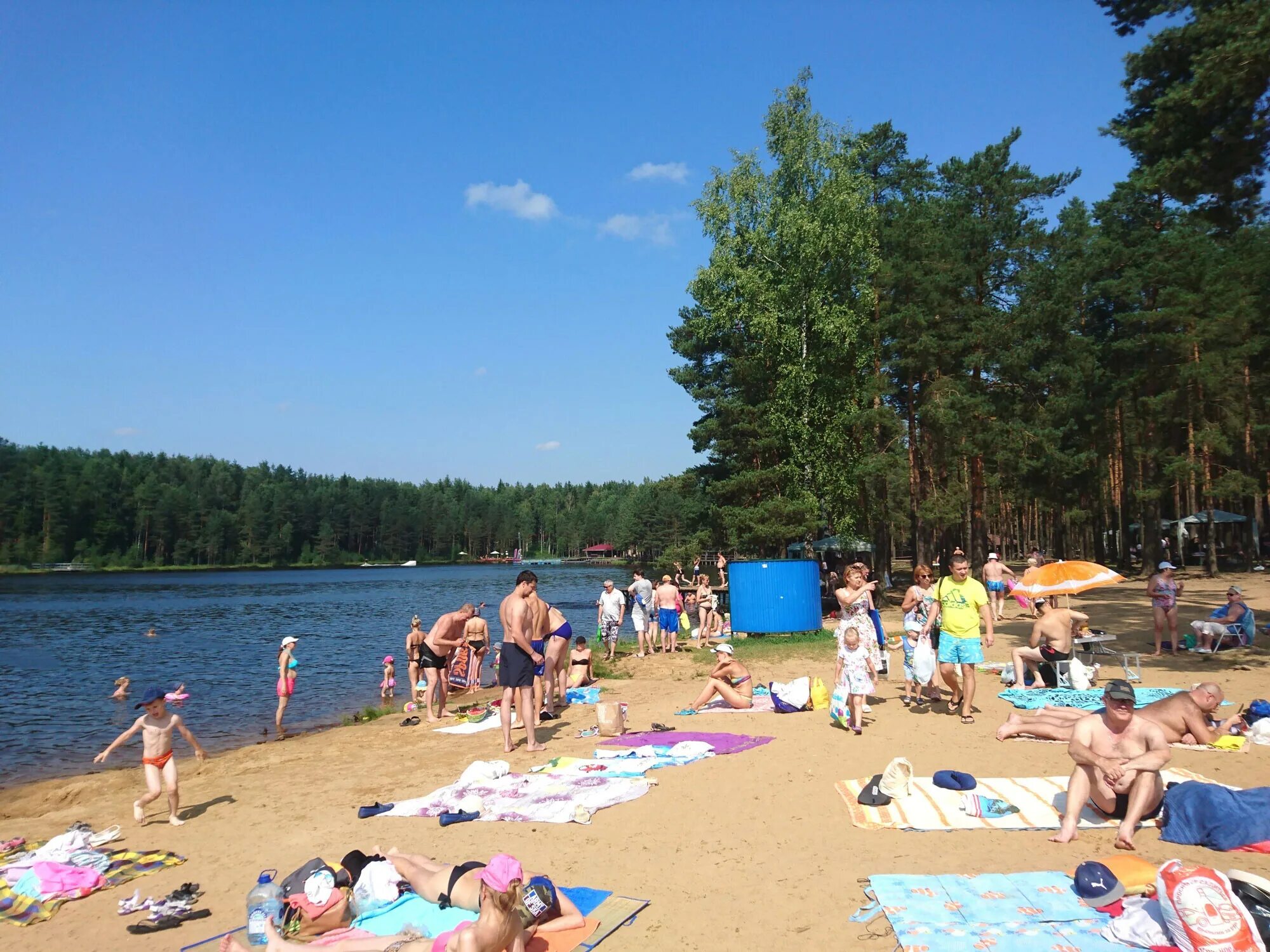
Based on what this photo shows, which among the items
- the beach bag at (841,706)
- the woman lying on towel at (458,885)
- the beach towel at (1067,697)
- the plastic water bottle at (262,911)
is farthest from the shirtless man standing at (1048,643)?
the plastic water bottle at (262,911)

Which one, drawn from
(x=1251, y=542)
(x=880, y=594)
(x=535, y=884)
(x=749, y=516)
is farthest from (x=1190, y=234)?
(x=535, y=884)

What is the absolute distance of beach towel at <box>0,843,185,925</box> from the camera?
543 centimetres

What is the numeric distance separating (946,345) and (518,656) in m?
21.0

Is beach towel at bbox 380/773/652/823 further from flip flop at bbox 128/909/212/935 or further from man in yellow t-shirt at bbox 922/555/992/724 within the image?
man in yellow t-shirt at bbox 922/555/992/724

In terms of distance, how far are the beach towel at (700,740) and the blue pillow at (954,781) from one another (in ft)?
7.56

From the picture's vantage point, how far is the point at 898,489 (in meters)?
31.6

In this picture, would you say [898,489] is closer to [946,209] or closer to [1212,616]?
[946,209]

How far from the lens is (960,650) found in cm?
932

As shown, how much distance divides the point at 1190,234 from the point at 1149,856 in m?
28.8

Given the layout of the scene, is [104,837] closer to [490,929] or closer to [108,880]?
[108,880]

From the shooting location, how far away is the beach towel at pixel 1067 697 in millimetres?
9805

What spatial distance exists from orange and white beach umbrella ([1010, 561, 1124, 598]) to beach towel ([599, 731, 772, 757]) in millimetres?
5692

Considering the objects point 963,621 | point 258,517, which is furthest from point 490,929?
point 258,517

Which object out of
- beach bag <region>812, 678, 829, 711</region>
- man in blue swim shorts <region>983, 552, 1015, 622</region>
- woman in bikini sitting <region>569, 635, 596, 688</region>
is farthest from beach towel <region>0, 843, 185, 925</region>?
man in blue swim shorts <region>983, 552, 1015, 622</region>
